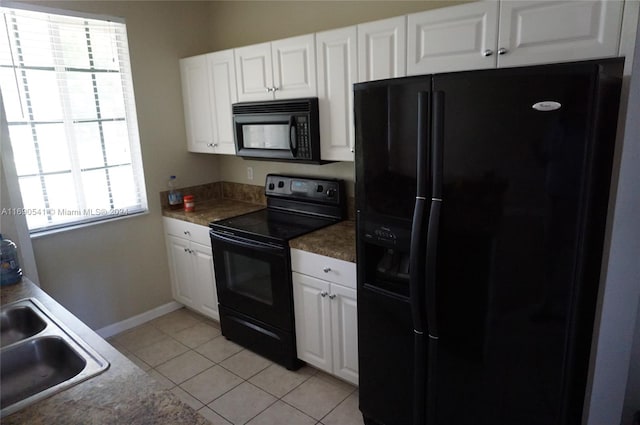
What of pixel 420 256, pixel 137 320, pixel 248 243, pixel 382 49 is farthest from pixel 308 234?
pixel 137 320

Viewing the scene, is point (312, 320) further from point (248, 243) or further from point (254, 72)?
point (254, 72)

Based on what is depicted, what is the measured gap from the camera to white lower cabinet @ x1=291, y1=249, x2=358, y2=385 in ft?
7.36

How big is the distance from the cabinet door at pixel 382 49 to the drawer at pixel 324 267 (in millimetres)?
999

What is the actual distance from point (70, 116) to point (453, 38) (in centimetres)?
248

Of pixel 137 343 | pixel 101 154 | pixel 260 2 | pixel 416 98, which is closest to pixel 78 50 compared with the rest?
pixel 101 154

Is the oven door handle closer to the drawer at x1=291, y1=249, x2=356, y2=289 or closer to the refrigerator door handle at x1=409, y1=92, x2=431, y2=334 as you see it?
the drawer at x1=291, y1=249, x2=356, y2=289

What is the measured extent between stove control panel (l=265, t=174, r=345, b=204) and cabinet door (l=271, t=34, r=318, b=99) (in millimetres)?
612

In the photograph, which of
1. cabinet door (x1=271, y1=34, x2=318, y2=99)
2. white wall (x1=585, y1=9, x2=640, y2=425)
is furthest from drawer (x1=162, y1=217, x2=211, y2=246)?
white wall (x1=585, y1=9, x2=640, y2=425)

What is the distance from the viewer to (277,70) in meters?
2.62

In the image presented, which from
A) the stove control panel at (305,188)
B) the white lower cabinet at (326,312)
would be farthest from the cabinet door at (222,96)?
the white lower cabinet at (326,312)

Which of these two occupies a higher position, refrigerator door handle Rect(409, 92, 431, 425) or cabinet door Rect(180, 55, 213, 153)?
cabinet door Rect(180, 55, 213, 153)

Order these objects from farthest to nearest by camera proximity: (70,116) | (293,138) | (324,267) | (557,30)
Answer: (70,116), (293,138), (324,267), (557,30)

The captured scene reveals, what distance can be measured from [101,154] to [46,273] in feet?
2.94

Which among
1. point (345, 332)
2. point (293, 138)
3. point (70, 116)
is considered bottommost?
point (345, 332)
